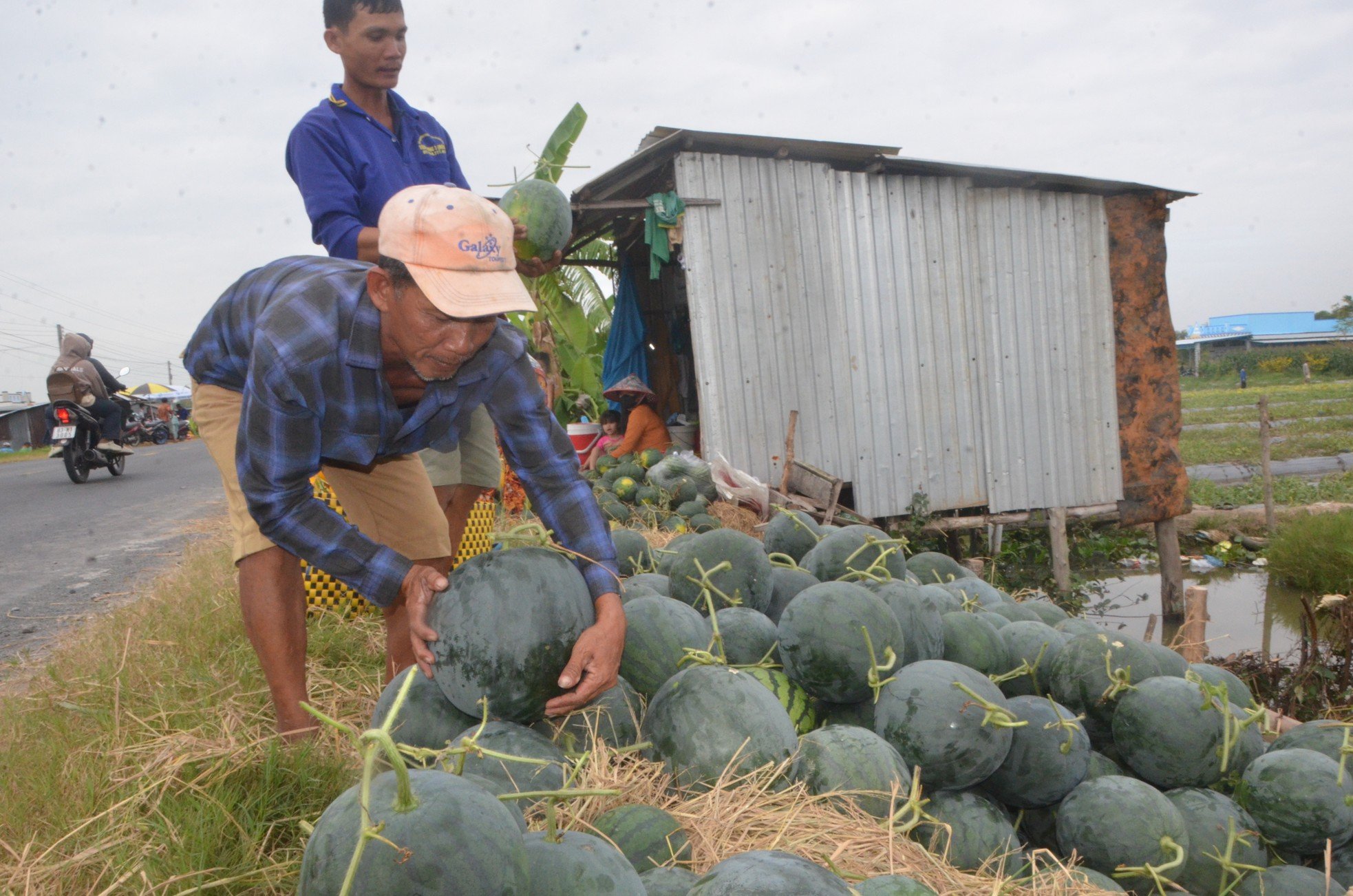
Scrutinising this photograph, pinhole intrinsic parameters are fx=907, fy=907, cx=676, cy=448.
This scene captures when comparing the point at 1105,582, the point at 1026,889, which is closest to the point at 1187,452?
the point at 1105,582

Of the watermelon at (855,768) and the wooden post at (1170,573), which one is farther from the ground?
the watermelon at (855,768)

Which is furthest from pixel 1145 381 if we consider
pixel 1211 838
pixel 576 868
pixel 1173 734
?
pixel 576 868

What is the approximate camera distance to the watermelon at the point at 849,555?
331 centimetres

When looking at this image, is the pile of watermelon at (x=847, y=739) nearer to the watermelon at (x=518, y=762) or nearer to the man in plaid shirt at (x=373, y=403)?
the watermelon at (x=518, y=762)

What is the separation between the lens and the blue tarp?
10258mm

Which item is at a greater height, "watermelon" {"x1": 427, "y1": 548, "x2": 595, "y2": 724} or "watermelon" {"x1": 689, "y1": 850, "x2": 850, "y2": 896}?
"watermelon" {"x1": 427, "y1": 548, "x2": 595, "y2": 724}

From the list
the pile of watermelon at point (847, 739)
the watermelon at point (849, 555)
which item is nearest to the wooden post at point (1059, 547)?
the pile of watermelon at point (847, 739)

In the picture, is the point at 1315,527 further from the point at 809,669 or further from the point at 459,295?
the point at 459,295

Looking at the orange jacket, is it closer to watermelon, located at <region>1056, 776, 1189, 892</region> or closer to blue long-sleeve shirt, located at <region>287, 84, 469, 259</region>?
blue long-sleeve shirt, located at <region>287, 84, 469, 259</region>

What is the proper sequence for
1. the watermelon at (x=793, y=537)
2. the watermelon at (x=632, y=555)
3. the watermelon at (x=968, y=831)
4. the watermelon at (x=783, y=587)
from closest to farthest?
the watermelon at (x=968, y=831) → the watermelon at (x=783, y=587) → the watermelon at (x=632, y=555) → the watermelon at (x=793, y=537)

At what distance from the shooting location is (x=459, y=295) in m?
1.88

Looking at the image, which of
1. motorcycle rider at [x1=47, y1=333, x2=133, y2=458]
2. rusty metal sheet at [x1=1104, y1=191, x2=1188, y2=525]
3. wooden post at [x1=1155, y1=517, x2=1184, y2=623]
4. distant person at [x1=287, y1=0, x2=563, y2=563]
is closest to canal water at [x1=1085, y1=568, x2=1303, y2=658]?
wooden post at [x1=1155, y1=517, x2=1184, y2=623]

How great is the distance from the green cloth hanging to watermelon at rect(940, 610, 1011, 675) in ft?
17.8

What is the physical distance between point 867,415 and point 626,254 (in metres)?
3.77
